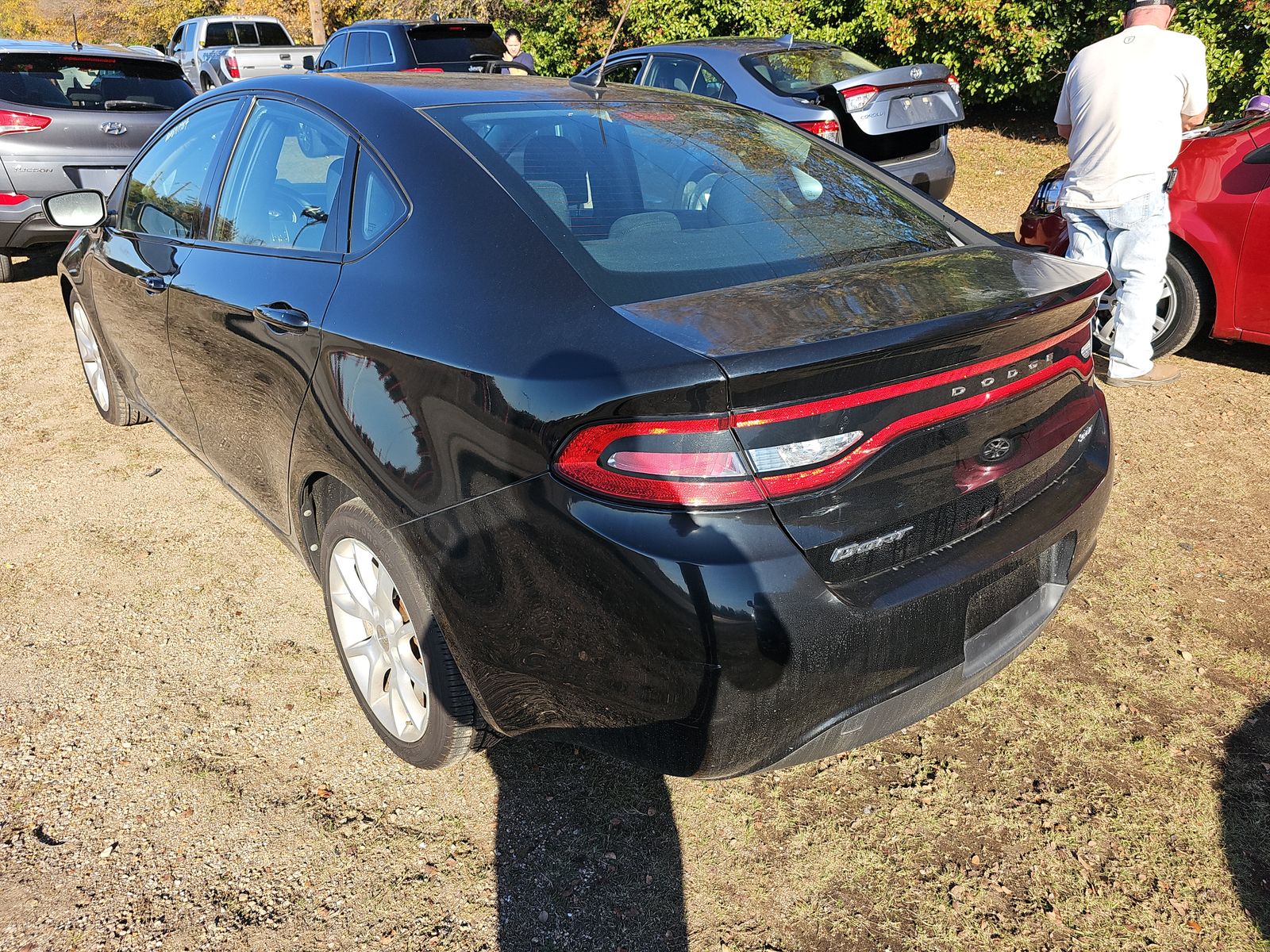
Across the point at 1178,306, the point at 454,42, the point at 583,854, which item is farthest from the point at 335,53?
the point at 583,854

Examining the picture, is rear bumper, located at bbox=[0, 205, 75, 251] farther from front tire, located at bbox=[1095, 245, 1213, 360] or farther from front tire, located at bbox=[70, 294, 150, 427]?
front tire, located at bbox=[1095, 245, 1213, 360]

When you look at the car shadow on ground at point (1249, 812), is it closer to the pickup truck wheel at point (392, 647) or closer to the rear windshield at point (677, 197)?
the rear windshield at point (677, 197)

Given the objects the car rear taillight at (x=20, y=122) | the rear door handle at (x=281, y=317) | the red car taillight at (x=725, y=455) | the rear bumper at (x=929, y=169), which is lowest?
the rear bumper at (x=929, y=169)

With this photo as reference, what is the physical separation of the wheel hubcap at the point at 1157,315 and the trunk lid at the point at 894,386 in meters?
3.29

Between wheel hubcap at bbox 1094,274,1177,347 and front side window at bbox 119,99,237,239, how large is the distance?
14.2 feet

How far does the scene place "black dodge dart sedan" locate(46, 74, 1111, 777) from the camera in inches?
66.5

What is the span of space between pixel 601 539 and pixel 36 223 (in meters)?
6.83

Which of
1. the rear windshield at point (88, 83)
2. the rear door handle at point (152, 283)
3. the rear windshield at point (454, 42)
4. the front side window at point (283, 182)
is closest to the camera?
the front side window at point (283, 182)

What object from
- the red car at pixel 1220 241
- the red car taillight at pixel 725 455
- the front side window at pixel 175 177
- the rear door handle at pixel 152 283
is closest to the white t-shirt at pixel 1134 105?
the red car at pixel 1220 241

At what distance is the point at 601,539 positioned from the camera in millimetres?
1690

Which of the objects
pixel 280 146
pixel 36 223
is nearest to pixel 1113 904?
pixel 280 146

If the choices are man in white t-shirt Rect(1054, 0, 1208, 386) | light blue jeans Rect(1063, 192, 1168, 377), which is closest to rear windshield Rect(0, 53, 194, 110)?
man in white t-shirt Rect(1054, 0, 1208, 386)

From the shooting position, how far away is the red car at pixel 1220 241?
15.4 feet

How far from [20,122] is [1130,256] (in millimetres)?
7190
